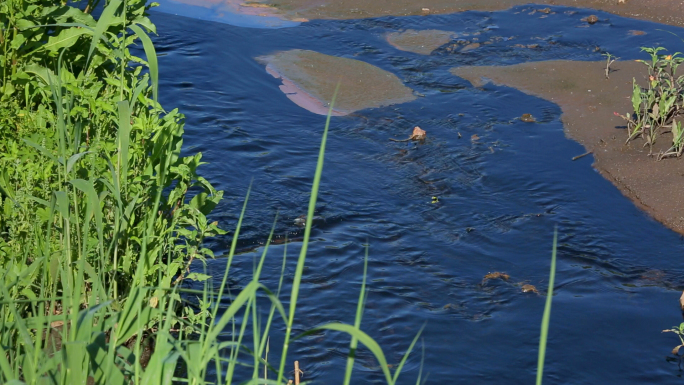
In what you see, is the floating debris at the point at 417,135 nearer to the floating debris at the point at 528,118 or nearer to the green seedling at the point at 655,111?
the floating debris at the point at 528,118

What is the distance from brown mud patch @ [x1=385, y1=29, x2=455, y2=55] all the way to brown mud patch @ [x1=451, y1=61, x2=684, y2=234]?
2.45 feet

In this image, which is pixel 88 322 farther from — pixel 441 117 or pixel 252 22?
pixel 252 22

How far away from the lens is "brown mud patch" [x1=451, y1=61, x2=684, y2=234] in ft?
18.8

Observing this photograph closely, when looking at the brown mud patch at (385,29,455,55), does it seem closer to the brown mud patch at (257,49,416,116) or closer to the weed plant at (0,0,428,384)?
the brown mud patch at (257,49,416,116)

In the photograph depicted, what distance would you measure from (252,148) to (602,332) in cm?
325

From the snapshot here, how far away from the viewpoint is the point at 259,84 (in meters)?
7.71

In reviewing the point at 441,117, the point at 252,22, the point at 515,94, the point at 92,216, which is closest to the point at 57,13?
the point at 92,216

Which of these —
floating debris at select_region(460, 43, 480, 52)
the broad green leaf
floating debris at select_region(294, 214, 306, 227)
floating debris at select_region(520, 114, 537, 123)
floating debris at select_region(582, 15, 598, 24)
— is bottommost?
floating debris at select_region(294, 214, 306, 227)

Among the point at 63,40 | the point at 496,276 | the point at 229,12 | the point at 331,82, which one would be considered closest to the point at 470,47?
the point at 331,82

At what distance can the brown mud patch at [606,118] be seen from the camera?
5.74 meters

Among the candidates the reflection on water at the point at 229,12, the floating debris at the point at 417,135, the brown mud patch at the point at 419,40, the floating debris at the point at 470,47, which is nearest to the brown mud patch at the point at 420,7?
the reflection on water at the point at 229,12

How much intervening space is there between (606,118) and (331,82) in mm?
2696

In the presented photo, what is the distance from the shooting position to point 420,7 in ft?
33.0

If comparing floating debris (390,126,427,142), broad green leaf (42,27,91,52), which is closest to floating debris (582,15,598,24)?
floating debris (390,126,427,142)
